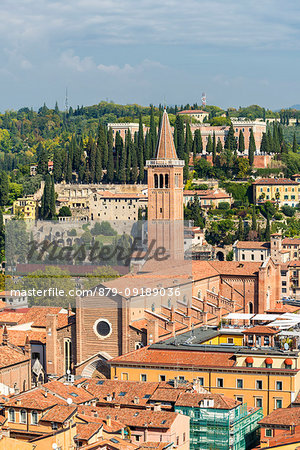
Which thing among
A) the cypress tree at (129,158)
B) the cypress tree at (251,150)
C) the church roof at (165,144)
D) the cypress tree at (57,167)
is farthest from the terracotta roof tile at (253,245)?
the cypress tree at (57,167)

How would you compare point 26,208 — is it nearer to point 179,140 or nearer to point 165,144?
point 179,140

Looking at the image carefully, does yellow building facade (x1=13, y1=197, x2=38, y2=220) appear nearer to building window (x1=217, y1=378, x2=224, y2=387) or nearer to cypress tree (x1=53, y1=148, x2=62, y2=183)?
cypress tree (x1=53, y1=148, x2=62, y2=183)

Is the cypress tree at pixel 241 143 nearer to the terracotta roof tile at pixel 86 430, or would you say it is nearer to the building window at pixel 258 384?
the building window at pixel 258 384

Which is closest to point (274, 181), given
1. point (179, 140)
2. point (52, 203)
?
point (179, 140)

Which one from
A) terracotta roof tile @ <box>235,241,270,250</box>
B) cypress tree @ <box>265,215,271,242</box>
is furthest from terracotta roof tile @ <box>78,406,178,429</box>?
cypress tree @ <box>265,215,271,242</box>

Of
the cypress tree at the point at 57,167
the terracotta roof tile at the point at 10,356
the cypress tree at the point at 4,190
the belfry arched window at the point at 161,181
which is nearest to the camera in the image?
the terracotta roof tile at the point at 10,356

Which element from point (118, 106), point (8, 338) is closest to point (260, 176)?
point (8, 338)
